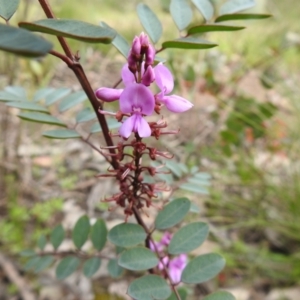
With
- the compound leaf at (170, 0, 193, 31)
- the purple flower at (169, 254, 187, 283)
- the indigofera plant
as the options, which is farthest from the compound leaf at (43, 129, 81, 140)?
the purple flower at (169, 254, 187, 283)

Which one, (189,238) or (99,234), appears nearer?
(189,238)

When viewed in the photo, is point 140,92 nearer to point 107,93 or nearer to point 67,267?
point 107,93

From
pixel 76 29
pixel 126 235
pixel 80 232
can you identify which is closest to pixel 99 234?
pixel 80 232

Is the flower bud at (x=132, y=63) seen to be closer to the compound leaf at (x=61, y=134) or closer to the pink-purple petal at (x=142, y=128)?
the pink-purple petal at (x=142, y=128)

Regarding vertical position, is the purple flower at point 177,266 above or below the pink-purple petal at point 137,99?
below

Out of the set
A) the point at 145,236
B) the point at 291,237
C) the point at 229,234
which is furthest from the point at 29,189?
the point at 145,236

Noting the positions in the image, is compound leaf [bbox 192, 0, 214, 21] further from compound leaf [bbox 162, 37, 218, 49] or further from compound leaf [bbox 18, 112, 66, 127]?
compound leaf [bbox 18, 112, 66, 127]

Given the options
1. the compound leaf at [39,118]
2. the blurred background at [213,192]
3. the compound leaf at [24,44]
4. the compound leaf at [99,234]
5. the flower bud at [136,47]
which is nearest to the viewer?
the compound leaf at [24,44]

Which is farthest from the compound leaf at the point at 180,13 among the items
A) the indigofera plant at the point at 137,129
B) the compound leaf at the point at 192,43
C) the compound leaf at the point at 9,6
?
the compound leaf at the point at 9,6

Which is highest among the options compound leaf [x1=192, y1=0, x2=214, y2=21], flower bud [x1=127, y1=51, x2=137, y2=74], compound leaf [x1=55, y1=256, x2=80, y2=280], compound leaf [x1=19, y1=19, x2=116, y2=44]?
compound leaf [x1=19, y1=19, x2=116, y2=44]
